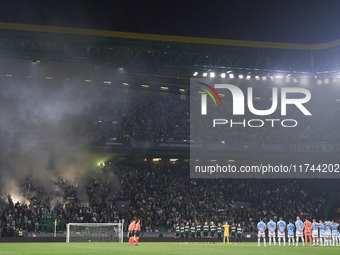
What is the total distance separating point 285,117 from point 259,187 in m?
9.18

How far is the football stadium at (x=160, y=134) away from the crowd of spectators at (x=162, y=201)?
127mm

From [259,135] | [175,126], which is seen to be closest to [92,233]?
[175,126]

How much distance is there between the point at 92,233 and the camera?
109 feet

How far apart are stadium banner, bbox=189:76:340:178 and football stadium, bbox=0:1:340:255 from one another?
173 millimetres

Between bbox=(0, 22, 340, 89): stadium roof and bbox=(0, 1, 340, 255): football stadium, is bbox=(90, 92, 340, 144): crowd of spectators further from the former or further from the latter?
bbox=(0, 22, 340, 89): stadium roof

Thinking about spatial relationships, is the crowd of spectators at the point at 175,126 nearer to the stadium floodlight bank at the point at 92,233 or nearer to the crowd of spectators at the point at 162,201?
the crowd of spectators at the point at 162,201

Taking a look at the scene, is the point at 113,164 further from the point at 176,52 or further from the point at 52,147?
the point at 176,52

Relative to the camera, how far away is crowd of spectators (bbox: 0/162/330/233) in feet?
121

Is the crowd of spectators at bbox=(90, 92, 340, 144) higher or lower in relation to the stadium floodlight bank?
higher

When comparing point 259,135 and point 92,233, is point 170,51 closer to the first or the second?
point 92,233

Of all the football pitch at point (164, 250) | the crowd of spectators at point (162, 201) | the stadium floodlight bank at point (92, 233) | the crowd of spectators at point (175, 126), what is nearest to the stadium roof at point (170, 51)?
the crowd of spectators at point (175, 126)

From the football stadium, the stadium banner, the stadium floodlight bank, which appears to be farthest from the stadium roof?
the stadium floodlight bank

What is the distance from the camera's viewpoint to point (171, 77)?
45.7 metres

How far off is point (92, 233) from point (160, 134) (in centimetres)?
1643
